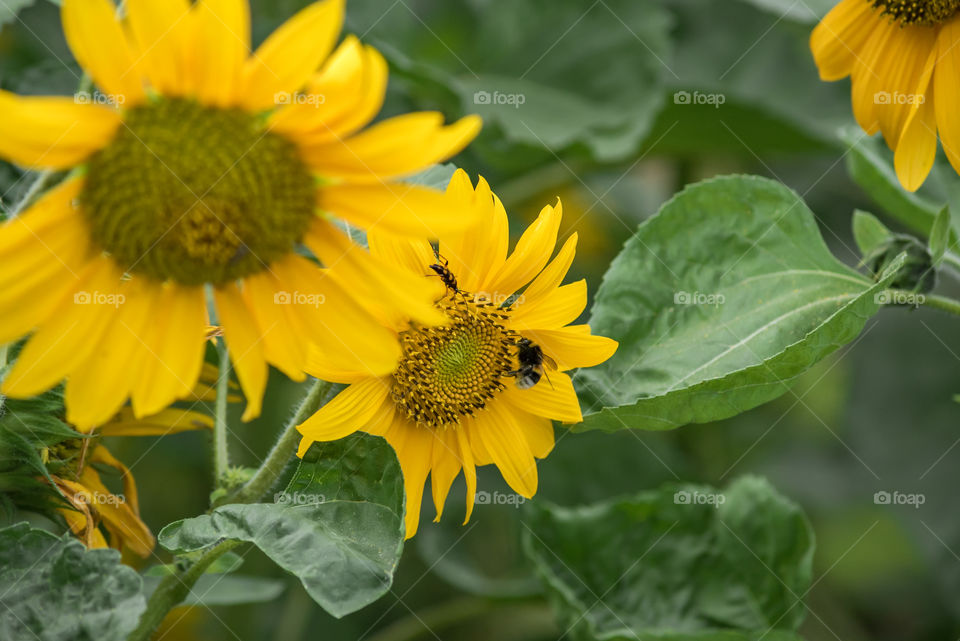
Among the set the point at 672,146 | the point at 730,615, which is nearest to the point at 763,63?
the point at 672,146

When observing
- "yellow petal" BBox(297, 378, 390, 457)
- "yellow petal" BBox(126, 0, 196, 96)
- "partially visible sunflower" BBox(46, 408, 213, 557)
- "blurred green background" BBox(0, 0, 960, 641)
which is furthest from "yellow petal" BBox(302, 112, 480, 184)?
"blurred green background" BBox(0, 0, 960, 641)

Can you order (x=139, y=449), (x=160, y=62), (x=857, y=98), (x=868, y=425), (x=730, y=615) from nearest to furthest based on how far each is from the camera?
(x=160, y=62), (x=857, y=98), (x=730, y=615), (x=139, y=449), (x=868, y=425)

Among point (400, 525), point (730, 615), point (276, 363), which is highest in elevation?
point (276, 363)

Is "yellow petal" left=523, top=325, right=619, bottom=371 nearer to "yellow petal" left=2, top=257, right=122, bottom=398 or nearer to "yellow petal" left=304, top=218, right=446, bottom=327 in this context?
"yellow petal" left=304, top=218, right=446, bottom=327

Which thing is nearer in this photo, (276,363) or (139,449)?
(276,363)

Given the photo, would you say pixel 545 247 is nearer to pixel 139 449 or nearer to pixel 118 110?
pixel 118 110

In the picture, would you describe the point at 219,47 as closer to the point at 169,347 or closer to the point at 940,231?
the point at 169,347

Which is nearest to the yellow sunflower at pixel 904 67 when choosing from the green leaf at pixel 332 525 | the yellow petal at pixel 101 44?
the green leaf at pixel 332 525

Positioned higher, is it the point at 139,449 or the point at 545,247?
the point at 545,247
